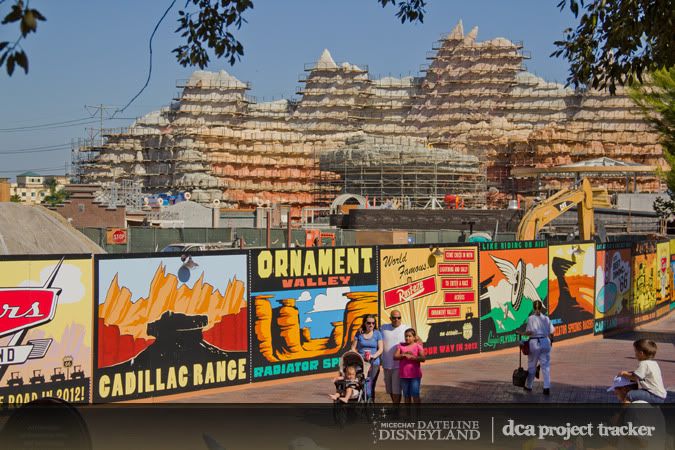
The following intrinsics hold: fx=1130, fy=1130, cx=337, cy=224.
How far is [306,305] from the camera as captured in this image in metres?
17.5

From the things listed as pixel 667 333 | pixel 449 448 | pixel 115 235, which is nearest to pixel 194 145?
pixel 115 235

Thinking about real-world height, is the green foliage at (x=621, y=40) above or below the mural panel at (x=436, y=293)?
above

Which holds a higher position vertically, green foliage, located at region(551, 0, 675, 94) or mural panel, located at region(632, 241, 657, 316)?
green foliage, located at region(551, 0, 675, 94)

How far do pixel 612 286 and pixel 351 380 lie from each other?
46.9ft

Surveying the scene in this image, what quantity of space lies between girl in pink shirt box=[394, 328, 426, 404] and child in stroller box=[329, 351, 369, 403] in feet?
1.46

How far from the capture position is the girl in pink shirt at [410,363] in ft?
42.0

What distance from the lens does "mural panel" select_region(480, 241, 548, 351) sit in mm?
20859

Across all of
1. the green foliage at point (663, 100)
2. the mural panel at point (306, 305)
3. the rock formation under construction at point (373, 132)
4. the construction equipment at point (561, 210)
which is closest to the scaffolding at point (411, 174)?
the rock formation under construction at point (373, 132)

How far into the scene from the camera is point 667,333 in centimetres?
2603

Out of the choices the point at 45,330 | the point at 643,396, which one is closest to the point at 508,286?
the point at 45,330

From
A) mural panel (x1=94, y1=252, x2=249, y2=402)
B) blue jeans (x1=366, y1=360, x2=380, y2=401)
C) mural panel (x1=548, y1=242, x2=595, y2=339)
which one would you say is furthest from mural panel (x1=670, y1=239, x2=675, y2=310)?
blue jeans (x1=366, y1=360, x2=380, y2=401)

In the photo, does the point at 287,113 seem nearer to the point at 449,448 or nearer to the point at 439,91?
the point at 439,91

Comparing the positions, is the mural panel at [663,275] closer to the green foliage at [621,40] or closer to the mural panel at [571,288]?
the mural panel at [571,288]

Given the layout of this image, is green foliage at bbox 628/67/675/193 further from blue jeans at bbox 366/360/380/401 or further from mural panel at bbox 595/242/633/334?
blue jeans at bbox 366/360/380/401
